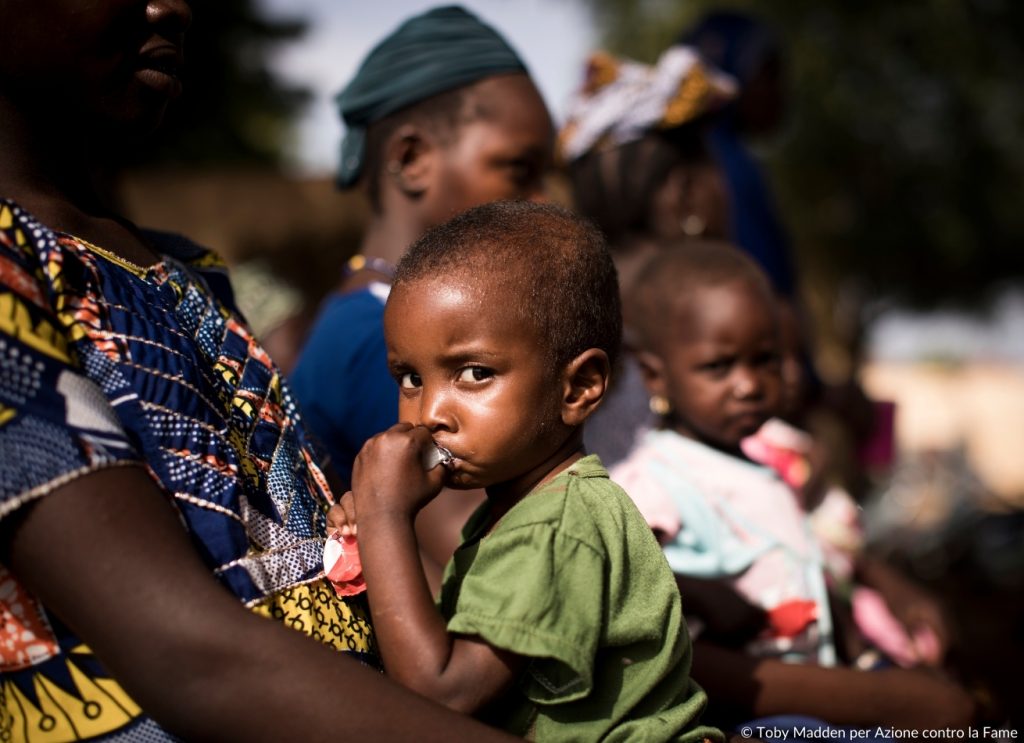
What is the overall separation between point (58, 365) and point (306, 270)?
9535 millimetres

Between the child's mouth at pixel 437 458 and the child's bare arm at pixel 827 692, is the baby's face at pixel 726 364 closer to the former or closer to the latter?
the child's bare arm at pixel 827 692

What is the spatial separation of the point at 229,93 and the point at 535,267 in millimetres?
12945

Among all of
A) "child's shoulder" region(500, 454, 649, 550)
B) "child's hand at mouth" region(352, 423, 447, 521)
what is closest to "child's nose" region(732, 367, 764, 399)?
"child's shoulder" region(500, 454, 649, 550)

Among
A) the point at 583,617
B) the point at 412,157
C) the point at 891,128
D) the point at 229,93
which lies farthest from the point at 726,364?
the point at 891,128

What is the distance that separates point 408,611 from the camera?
1.72m

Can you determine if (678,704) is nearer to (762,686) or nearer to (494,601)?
(494,601)

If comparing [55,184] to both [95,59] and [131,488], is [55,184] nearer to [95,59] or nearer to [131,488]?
[95,59]

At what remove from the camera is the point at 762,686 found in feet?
8.67

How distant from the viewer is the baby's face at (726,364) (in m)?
3.17

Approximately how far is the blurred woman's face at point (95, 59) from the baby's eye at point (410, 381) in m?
0.63

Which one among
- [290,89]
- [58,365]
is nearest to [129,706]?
[58,365]

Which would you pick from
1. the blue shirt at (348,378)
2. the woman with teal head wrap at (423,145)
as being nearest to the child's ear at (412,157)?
the woman with teal head wrap at (423,145)

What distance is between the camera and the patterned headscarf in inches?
169

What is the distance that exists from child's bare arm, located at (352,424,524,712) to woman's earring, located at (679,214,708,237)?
2.67m
